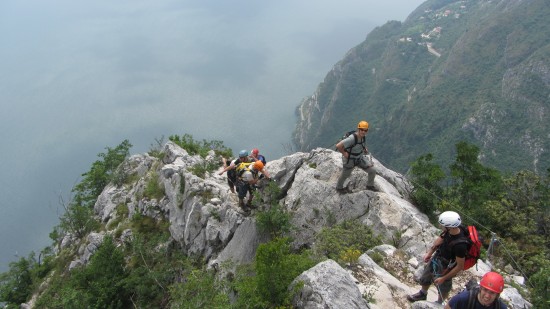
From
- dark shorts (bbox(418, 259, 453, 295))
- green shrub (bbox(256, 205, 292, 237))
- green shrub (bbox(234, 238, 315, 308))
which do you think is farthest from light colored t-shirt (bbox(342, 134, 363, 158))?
green shrub (bbox(234, 238, 315, 308))

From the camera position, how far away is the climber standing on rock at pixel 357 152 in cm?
1149

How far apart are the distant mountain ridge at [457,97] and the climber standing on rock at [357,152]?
96899 mm

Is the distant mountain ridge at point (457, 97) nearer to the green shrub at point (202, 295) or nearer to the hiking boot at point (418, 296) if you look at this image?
the hiking boot at point (418, 296)

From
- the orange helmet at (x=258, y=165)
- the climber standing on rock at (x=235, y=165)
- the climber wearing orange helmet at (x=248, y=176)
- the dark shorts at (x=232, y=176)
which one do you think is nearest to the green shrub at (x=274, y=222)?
the climber wearing orange helmet at (x=248, y=176)

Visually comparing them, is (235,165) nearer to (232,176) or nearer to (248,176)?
(248,176)

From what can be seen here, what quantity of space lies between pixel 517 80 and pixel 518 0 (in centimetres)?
6957

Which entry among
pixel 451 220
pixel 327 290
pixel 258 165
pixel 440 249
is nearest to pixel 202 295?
pixel 327 290

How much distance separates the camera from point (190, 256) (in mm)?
15555

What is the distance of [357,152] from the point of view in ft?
39.2

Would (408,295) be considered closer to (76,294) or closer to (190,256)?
(190,256)

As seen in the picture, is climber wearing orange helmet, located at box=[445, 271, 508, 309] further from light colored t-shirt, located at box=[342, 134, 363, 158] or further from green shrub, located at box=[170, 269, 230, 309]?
light colored t-shirt, located at box=[342, 134, 363, 158]

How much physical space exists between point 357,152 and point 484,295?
282 inches

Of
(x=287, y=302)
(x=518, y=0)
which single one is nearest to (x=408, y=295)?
(x=287, y=302)

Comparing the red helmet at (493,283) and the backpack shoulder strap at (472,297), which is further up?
the red helmet at (493,283)
